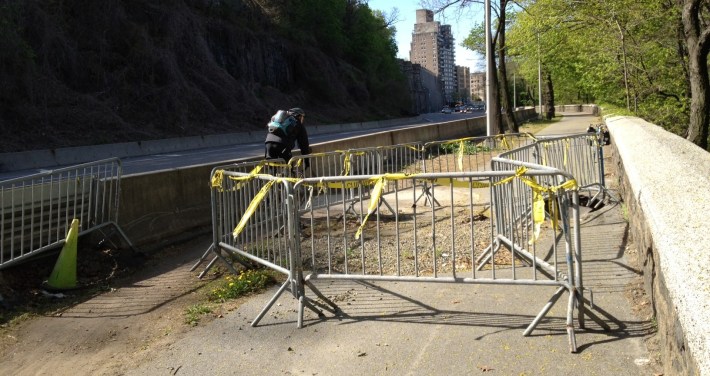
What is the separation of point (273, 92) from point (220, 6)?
7.53 m

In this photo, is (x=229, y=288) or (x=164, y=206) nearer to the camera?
(x=229, y=288)

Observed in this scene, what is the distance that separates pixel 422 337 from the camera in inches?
185

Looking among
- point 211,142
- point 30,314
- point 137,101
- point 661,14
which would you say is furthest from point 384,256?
point 137,101

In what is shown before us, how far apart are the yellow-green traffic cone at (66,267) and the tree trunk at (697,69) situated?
36.4 feet

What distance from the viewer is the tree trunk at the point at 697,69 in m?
11.9

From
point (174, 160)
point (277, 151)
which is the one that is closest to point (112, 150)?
point (174, 160)

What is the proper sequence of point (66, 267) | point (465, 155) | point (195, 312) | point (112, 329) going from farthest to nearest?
1. point (465, 155)
2. point (66, 267)
3. point (195, 312)
4. point (112, 329)

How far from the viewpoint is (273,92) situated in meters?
49.8

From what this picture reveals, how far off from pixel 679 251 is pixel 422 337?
219cm

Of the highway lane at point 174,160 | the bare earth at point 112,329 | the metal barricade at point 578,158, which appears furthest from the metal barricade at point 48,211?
the metal barricade at point 578,158

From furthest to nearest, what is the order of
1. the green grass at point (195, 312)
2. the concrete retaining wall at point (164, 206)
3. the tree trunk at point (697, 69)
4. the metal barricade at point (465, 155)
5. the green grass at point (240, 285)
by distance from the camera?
the metal barricade at point (465, 155)
the tree trunk at point (697, 69)
the concrete retaining wall at point (164, 206)
the green grass at point (240, 285)
the green grass at point (195, 312)

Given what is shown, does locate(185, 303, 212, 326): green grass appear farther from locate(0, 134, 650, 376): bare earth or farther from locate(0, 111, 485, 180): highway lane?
locate(0, 111, 485, 180): highway lane

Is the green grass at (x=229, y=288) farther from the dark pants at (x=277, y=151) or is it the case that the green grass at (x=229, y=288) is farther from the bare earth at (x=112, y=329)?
the dark pants at (x=277, y=151)

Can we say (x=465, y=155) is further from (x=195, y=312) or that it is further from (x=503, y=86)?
(x=503, y=86)
